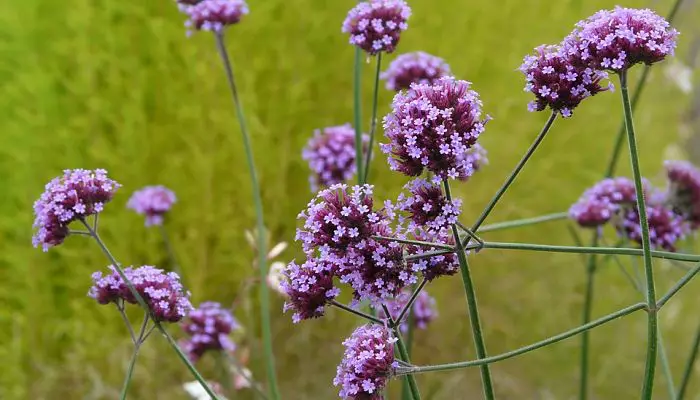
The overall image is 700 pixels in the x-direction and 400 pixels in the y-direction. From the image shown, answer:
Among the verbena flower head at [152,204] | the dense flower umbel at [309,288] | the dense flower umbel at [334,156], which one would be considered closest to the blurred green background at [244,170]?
the verbena flower head at [152,204]

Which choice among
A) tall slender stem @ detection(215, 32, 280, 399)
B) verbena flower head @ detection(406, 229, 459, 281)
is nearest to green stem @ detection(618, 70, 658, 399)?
verbena flower head @ detection(406, 229, 459, 281)

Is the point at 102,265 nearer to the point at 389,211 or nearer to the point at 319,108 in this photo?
the point at 319,108

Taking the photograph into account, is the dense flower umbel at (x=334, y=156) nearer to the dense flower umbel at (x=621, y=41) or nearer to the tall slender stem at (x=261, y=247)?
the tall slender stem at (x=261, y=247)

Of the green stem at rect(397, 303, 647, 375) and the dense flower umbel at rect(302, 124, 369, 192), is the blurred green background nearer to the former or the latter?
the dense flower umbel at rect(302, 124, 369, 192)

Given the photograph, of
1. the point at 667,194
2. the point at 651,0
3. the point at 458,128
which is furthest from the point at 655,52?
the point at 651,0

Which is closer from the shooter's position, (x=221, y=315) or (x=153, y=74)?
(x=221, y=315)

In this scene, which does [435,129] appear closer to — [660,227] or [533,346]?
[533,346]
